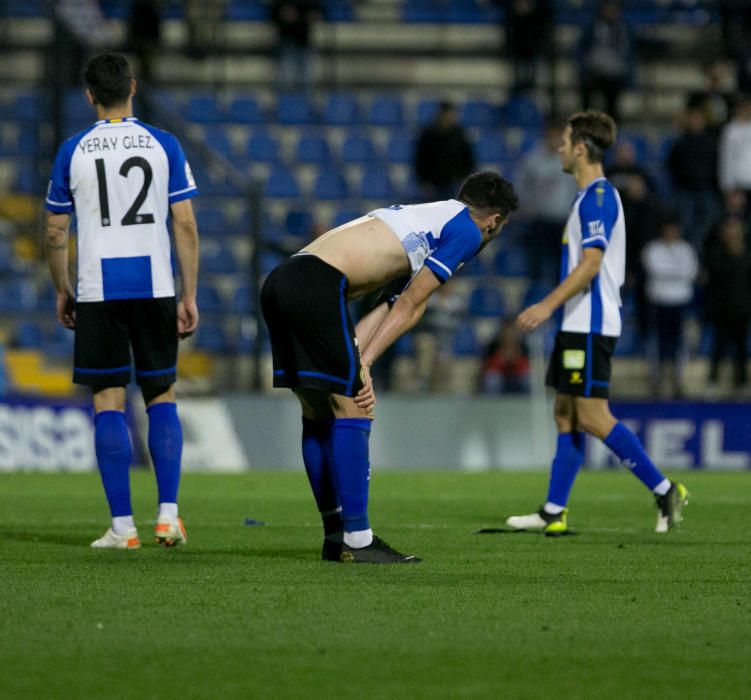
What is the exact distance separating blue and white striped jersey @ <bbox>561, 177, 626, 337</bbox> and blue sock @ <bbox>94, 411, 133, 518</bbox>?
8.13 ft

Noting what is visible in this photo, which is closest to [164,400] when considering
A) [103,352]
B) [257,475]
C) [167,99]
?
[103,352]

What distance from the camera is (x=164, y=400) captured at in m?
7.37

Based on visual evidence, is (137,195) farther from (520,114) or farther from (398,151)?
(520,114)

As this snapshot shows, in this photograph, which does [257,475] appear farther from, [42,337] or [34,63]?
[34,63]

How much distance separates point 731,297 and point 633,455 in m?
8.19

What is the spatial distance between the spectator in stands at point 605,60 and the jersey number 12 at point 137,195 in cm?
1294

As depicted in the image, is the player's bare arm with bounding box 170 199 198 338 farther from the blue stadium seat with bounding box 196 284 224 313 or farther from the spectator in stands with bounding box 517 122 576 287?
the spectator in stands with bounding box 517 122 576 287

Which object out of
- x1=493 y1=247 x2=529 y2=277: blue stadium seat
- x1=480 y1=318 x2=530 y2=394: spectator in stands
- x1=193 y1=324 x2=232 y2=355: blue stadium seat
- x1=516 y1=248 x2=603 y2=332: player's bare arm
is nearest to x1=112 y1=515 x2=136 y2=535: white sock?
x1=516 y1=248 x2=603 y2=332: player's bare arm

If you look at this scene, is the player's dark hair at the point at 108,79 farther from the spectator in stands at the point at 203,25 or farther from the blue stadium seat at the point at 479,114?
the spectator in stands at the point at 203,25

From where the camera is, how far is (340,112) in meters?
20.0

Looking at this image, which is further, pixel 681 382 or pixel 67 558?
pixel 681 382

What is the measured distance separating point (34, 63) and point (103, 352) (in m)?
13.8

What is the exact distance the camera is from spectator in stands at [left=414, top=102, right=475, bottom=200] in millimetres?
17531

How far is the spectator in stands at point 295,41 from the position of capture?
19.8 m
